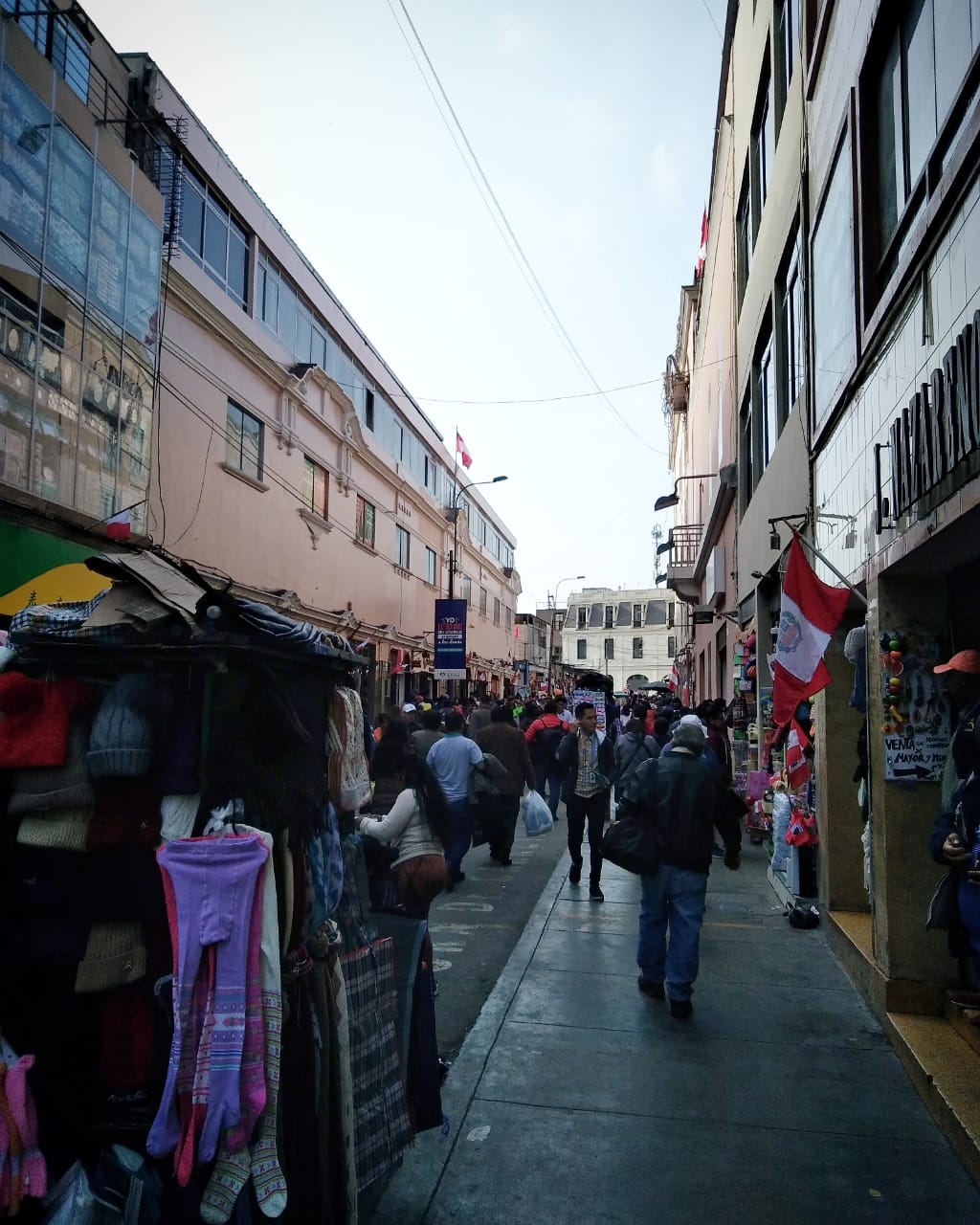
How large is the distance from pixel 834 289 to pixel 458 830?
229 inches

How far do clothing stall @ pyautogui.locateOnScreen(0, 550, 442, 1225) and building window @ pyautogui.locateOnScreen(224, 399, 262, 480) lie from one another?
1575 cm

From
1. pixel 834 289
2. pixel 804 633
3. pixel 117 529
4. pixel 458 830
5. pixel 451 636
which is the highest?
pixel 834 289

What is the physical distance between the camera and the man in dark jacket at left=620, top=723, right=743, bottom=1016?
5.94 m

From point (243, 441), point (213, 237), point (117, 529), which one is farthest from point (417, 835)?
point (213, 237)

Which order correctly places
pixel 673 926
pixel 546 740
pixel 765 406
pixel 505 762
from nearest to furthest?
pixel 673 926
pixel 505 762
pixel 765 406
pixel 546 740

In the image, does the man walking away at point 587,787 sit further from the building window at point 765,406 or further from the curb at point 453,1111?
the building window at point 765,406

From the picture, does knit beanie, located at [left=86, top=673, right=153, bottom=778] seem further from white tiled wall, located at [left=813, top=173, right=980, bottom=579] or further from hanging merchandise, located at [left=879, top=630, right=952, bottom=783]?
hanging merchandise, located at [left=879, top=630, right=952, bottom=783]

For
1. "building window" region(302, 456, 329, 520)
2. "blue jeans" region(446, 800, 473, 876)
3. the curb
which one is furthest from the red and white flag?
the curb

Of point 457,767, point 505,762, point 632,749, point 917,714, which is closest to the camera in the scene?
point 917,714

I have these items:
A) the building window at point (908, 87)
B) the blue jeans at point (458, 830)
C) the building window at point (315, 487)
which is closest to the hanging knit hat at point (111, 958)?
the building window at point (908, 87)

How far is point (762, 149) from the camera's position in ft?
43.5

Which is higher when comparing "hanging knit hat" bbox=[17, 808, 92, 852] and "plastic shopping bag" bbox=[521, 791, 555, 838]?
"hanging knit hat" bbox=[17, 808, 92, 852]

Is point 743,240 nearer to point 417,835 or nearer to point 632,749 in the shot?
point 632,749

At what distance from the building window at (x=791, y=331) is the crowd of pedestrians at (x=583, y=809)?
4.13 m
